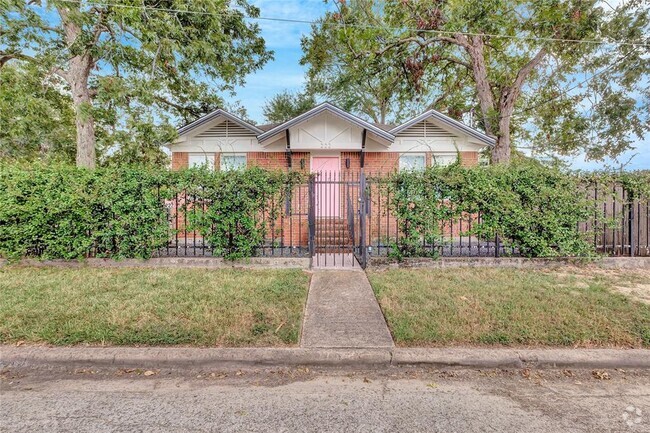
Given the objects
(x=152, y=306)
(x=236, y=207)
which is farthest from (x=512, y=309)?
(x=236, y=207)

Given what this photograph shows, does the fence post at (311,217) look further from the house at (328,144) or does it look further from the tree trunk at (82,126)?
the tree trunk at (82,126)

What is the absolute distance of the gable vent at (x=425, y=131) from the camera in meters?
12.2

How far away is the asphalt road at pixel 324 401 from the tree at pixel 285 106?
909 inches

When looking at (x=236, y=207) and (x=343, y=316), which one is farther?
(x=236, y=207)

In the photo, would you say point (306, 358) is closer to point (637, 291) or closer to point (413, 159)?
point (637, 291)

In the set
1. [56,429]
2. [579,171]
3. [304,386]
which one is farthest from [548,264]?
[56,429]

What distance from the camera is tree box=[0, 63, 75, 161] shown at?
1119 centimetres

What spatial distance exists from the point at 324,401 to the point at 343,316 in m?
1.75

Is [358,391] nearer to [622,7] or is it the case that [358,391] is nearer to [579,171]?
[579,171]

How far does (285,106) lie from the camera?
81.8ft

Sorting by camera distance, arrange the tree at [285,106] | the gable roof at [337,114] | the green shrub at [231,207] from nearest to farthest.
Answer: the green shrub at [231,207] < the gable roof at [337,114] < the tree at [285,106]


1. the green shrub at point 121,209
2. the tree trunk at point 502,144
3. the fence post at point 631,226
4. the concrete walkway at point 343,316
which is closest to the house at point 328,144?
the tree trunk at point 502,144

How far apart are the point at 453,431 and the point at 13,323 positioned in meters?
5.19

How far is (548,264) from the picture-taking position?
705 cm
